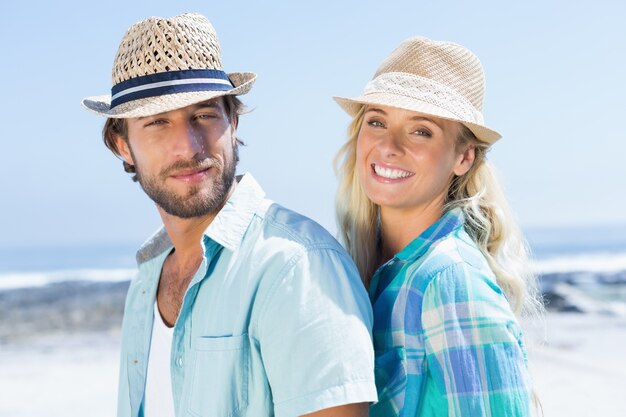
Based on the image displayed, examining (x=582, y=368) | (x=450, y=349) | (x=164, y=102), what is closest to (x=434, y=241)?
(x=450, y=349)

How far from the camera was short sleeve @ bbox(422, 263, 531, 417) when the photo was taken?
239 cm

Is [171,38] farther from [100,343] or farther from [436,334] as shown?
[100,343]

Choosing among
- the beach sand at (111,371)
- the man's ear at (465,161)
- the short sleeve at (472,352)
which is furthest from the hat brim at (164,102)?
the beach sand at (111,371)

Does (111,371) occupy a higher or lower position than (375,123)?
lower

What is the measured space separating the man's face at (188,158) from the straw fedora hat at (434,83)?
25.6 inches

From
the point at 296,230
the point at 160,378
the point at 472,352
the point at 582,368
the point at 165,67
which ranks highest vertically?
the point at 165,67

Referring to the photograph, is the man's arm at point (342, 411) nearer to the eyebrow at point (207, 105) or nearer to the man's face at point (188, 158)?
the man's face at point (188, 158)

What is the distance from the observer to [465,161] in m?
3.17

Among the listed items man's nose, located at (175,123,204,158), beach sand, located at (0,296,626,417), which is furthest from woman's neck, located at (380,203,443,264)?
beach sand, located at (0,296,626,417)

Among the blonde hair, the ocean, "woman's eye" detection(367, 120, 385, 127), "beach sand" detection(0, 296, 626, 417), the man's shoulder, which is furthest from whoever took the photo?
the ocean

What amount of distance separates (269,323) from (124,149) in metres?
1.24

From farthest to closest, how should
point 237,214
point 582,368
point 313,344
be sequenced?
point 582,368, point 237,214, point 313,344

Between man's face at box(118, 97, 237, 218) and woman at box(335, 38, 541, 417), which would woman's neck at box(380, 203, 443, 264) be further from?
man's face at box(118, 97, 237, 218)

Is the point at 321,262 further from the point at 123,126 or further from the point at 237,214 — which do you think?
the point at 123,126
